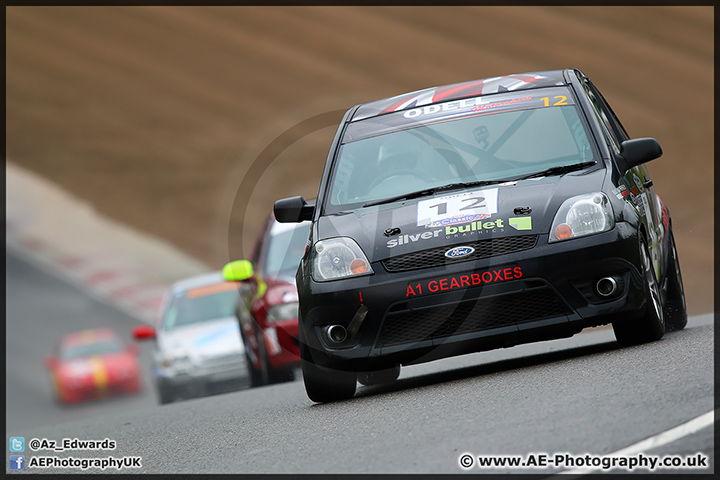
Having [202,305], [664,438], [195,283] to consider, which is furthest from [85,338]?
[664,438]

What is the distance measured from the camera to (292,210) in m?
7.28

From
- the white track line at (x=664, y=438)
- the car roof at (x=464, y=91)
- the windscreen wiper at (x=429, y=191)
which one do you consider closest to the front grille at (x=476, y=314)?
the windscreen wiper at (x=429, y=191)

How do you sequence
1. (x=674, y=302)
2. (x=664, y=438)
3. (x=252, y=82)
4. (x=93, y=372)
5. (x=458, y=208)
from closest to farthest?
(x=664, y=438) < (x=458, y=208) < (x=674, y=302) < (x=93, y=372) < (x=252, y=82)

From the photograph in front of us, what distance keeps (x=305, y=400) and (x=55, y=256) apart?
57.6 ft

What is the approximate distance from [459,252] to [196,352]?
688 cm

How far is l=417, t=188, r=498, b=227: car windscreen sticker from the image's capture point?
6383 mm

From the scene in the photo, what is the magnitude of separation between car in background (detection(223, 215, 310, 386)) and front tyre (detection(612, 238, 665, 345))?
178 inches

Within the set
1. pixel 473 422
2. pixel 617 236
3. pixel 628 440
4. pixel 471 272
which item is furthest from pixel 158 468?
pixel 617 236

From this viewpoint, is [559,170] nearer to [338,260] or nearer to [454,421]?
[338,260]

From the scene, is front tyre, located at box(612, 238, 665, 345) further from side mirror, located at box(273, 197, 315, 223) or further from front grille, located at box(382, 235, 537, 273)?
side mirror, located at box(273, 197, 315, 223)

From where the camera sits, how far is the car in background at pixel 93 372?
17.7 metres

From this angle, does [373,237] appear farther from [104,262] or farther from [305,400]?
[104,262]

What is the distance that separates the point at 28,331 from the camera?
70.7 feet

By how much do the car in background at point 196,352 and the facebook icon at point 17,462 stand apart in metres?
5.50
